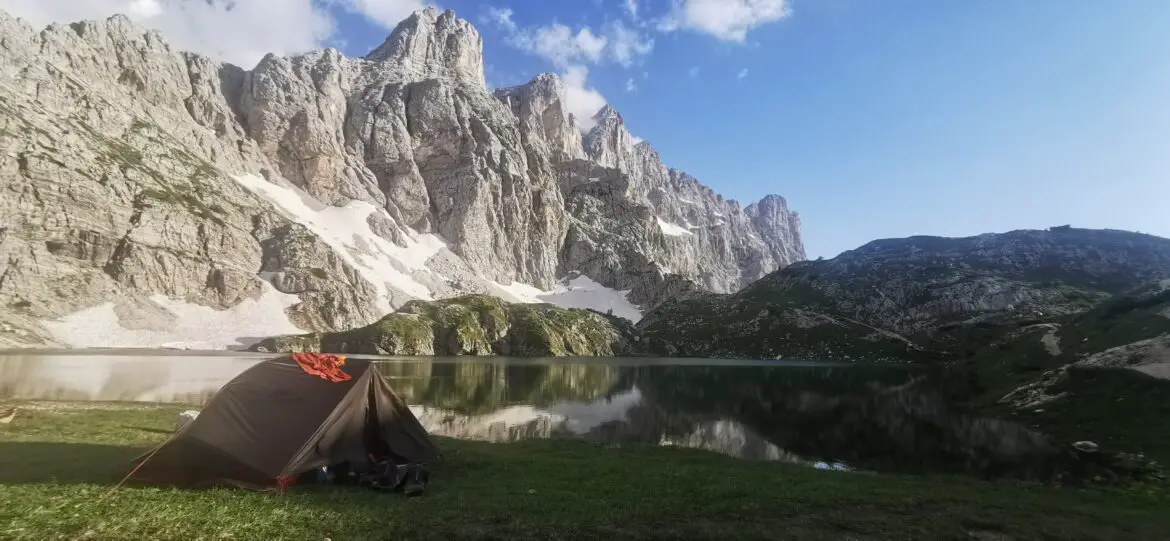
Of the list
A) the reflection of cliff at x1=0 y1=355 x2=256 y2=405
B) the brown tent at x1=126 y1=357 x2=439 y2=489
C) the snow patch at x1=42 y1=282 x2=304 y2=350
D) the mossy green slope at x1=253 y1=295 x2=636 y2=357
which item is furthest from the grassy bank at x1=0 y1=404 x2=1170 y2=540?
the snow patch at x1=42 y1=282 x2=304 y2=350

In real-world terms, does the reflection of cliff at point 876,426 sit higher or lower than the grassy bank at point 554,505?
lower

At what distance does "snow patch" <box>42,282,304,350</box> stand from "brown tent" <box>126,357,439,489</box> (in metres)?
153

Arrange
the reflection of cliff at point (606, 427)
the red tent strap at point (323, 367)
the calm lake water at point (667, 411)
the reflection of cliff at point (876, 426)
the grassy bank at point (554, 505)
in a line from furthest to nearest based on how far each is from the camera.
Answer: the calm lake water at point (667, 411) < the reflection of cliff at point (606, 427) < the reflection of cliff at point (876, 426) < the red tent strap at point (323, 367) < the grassy bank at point (554, 505)

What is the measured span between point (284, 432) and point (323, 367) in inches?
121

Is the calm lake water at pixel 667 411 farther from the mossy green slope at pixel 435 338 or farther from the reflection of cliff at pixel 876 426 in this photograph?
the mossy green slope at pixel 435 338

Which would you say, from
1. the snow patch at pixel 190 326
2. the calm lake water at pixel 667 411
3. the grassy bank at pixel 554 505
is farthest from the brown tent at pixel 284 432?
the snow patch at pixel 190 326

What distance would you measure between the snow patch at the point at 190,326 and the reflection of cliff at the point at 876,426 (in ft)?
454

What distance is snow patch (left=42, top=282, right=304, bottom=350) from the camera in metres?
135

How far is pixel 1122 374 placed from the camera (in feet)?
149

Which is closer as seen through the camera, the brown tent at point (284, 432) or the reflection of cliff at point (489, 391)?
the brown tent at point (284, 432)

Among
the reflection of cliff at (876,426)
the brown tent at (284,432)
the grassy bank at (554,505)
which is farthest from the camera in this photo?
the reflection of cliff at (876,426)

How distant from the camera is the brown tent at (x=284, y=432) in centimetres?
1669

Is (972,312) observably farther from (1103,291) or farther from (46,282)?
(46,282)

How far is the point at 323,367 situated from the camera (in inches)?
827
